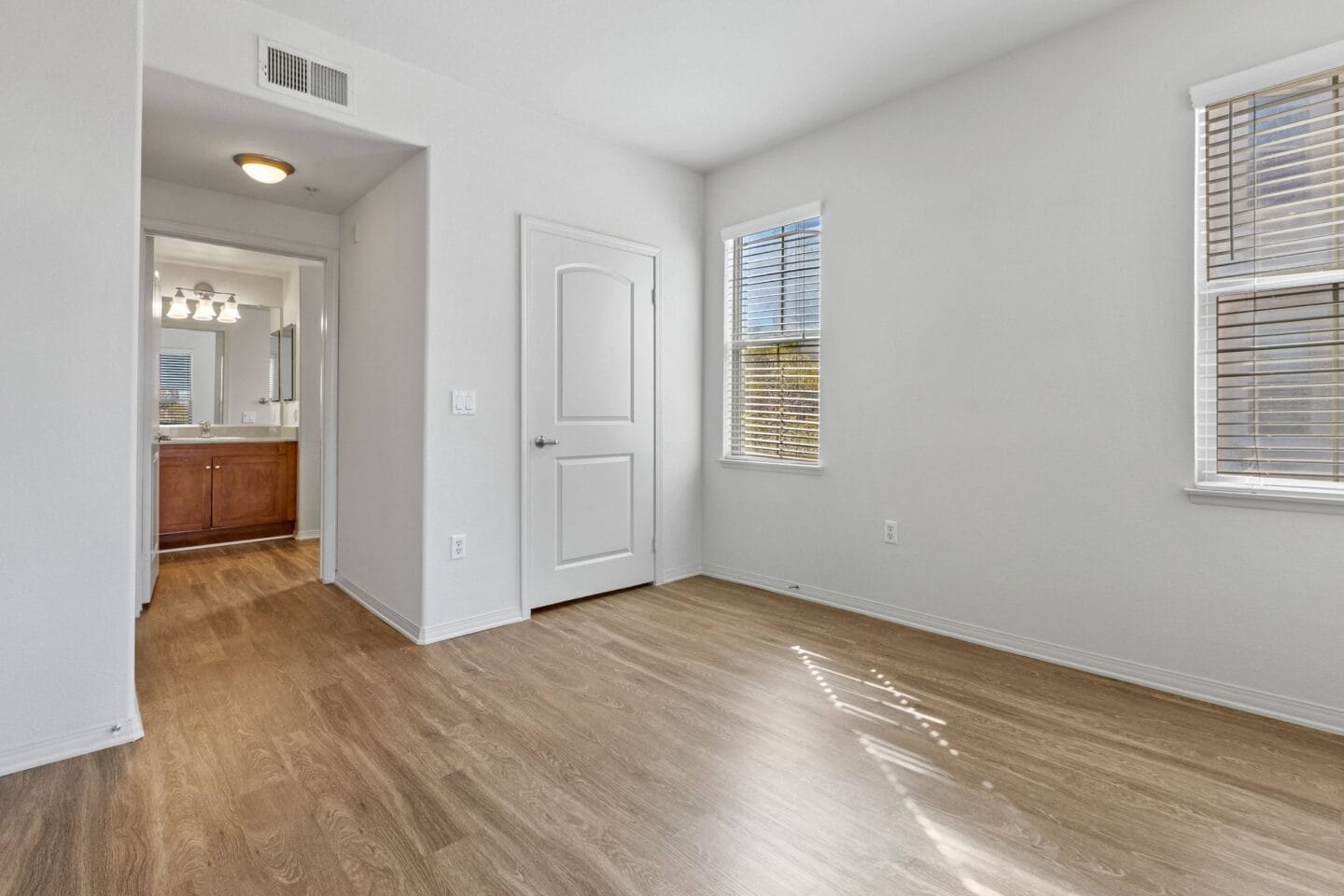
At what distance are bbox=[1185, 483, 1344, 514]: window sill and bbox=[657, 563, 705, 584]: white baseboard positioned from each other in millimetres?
2679

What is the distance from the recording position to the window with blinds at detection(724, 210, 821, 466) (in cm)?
380

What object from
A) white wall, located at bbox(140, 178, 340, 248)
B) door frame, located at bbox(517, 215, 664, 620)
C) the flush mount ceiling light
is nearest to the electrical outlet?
door frame, located at bbox(517, 215, 664, 620)

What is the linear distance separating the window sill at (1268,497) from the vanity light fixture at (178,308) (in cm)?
709

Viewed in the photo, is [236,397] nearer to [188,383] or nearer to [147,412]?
[188,383]

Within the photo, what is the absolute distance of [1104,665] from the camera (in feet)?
8.83

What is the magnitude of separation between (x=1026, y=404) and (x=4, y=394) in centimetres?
363

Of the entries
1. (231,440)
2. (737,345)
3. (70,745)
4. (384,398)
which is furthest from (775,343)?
(231,440)

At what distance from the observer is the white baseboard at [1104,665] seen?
7.43 feet

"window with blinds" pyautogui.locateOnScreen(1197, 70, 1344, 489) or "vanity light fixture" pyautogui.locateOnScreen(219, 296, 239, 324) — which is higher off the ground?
"vanity light fixture" pyautogui.locateOnScreen(219, 296, 239, 324)

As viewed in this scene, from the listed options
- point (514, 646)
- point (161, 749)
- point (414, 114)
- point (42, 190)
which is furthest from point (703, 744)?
point (414, 114)

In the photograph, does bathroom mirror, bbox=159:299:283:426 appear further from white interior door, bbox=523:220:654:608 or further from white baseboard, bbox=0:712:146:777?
white baseboard, bbox=0:712:146:777

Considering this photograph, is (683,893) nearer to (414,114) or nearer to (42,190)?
(42,190)

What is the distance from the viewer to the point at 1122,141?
260cm

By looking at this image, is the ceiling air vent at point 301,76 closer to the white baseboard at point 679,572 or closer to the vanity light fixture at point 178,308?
the white baseboard at point 679,572
